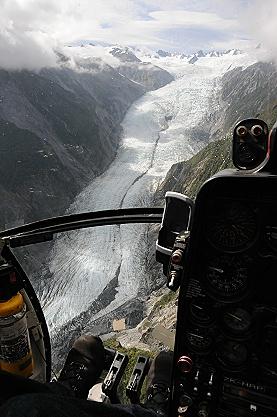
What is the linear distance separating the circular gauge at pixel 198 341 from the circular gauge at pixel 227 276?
1.47ft

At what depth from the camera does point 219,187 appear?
3.69m

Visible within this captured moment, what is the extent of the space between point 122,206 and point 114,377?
337ft

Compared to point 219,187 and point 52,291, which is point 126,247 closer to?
point 52,291

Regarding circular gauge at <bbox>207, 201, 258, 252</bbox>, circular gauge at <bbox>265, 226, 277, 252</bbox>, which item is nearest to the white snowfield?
circular gauge at <bbox>207, 201, 258, 252</bbox>

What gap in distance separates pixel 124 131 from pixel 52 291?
11825 centimetres

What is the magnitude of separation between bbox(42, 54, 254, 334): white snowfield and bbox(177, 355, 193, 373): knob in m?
70.2

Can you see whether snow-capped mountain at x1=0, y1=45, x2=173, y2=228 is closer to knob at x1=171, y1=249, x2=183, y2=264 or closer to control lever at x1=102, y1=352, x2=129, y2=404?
control lever at x1=102, y1=352, x2=129, y2=404

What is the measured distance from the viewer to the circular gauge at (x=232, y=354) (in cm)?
404

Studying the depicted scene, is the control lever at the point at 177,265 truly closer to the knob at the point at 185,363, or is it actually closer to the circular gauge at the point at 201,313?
the circular gauge at the point at 201,313

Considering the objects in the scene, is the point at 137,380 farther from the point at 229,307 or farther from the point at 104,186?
the point at 104,186

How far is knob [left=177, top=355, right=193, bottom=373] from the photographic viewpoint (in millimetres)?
4099

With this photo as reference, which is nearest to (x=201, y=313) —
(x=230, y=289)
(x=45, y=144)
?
(x=230, y=289)

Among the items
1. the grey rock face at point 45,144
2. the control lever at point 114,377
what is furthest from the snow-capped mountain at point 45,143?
the control lever at point 114,377

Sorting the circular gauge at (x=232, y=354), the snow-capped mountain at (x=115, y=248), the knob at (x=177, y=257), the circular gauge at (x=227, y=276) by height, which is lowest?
the snow-capped mountain at (x=115, y=248)
